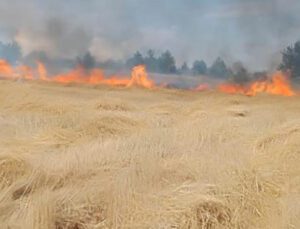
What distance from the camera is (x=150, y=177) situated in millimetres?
3168

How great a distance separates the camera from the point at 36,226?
2633mm

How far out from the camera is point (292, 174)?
129 inches

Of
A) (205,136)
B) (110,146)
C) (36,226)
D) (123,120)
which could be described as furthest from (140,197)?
(123,120)

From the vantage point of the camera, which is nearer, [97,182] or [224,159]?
[97,182]

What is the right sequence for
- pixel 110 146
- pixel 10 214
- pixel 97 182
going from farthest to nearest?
pixel 110 146
pixel 97 182
pixel 10 214

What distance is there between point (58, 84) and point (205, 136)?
8.81 m

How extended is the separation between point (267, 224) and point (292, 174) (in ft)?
2.30

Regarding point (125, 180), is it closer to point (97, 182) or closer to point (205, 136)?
point (97, 182)

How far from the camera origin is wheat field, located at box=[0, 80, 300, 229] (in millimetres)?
2688

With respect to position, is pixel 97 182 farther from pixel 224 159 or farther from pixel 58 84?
pixel 58 84

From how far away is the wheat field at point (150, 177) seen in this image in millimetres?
2688

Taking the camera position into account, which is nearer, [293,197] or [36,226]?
[36,226]

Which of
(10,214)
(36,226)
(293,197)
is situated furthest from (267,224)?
(10,214)

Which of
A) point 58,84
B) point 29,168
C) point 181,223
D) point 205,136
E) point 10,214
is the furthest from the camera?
point 58,84
